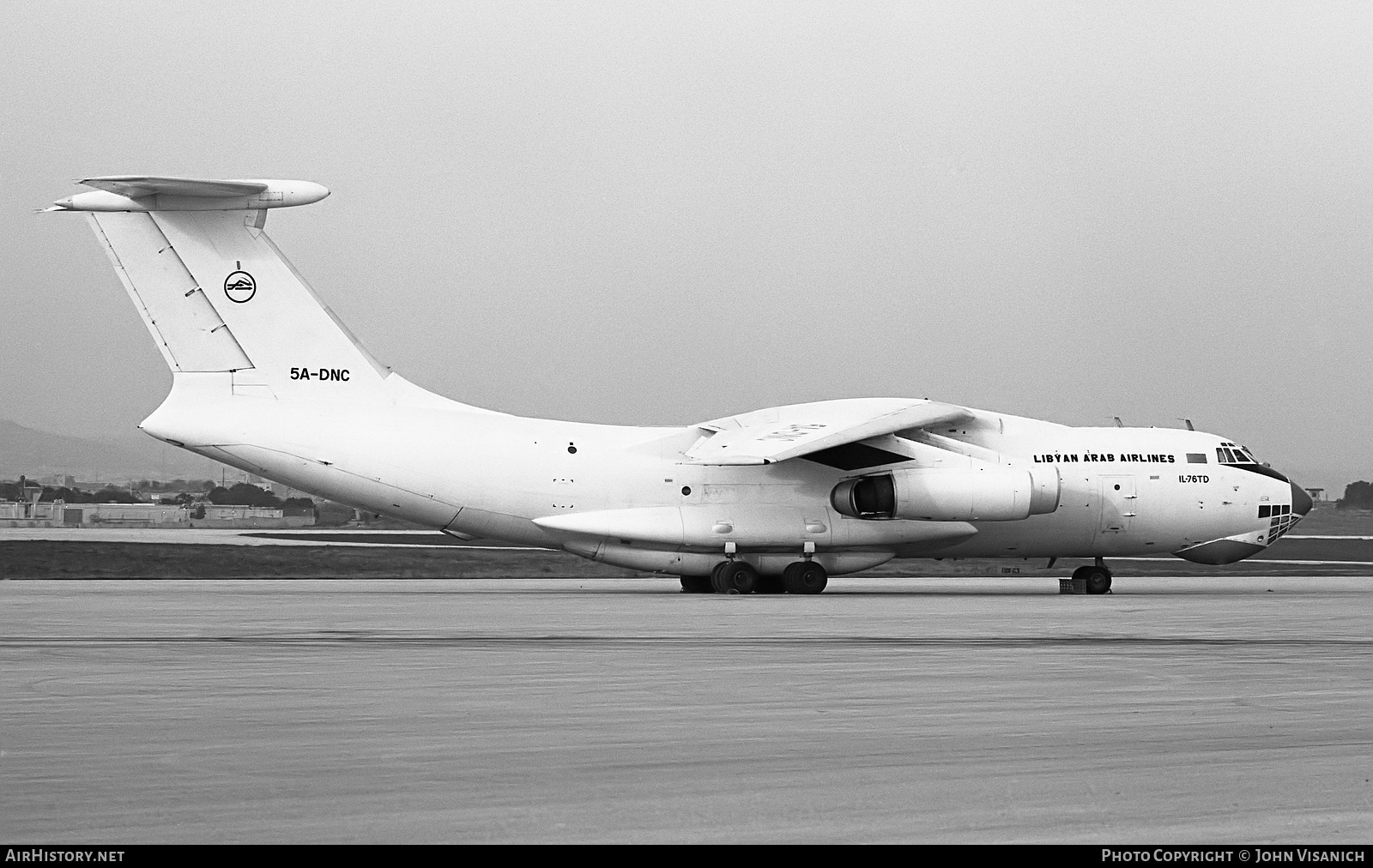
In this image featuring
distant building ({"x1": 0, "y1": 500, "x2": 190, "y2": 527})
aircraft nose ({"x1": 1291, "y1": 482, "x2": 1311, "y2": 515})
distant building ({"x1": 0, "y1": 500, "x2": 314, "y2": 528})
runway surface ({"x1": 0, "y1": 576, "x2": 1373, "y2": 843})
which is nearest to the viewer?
runway surface ({"x1": 0, "y1": 576, "x2": 1373, "y2": 843})

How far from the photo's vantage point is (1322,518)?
2869 inches

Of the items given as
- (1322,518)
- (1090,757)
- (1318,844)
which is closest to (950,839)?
(1318,844)

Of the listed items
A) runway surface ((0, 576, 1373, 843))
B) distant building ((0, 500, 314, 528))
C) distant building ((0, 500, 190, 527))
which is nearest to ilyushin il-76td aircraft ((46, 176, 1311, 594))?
runway surface ((0, 576, 1373, 843))

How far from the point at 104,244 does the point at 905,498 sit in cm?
1372

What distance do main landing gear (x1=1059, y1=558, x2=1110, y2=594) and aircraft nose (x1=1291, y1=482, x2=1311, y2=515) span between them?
13.6 feet

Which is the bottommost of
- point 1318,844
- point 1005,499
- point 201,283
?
point 1318,844

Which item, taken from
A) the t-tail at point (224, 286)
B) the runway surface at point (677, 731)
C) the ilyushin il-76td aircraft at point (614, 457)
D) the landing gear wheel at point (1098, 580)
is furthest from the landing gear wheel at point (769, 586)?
the runway surface at point (677, 731)

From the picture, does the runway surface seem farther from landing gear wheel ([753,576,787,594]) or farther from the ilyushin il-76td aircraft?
landing gear wheel ([753,576,787,594])

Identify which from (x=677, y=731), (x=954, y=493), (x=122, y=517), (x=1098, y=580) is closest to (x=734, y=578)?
(x=954, y=493)

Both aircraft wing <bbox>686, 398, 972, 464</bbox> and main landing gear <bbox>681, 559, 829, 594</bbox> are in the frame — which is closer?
aircraft wing <bbox>686, 398, 972, 464</bbox>

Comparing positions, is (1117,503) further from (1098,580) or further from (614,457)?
(614,457)

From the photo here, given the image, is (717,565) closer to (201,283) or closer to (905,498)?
Answer: (905,498)

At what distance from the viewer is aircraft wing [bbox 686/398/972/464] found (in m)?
26.3

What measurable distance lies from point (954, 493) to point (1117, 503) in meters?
4.18
